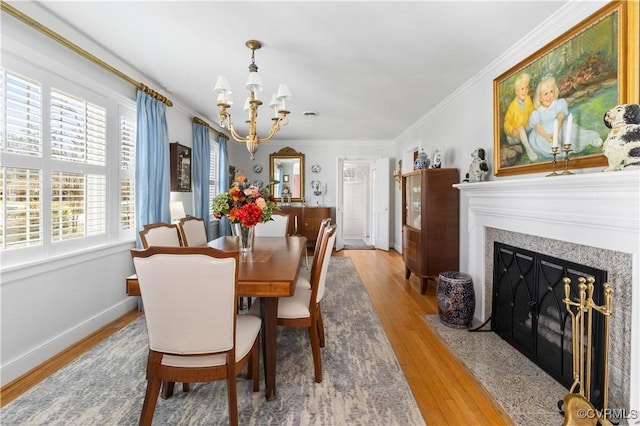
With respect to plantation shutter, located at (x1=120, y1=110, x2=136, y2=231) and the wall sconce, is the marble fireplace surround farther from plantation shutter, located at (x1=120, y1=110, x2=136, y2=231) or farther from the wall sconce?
the wall sconce

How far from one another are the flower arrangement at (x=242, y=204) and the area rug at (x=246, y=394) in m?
1.10

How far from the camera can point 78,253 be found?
251 cm

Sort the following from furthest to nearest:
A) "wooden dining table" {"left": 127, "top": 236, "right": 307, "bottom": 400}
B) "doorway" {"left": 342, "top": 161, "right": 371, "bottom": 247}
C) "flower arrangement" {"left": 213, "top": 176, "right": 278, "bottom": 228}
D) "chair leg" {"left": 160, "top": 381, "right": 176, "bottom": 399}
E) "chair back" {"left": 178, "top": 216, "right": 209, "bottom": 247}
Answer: "doorway" {"left": 342, "top": 161, "right": 371, "bottom": 247}
"chair back" {"left": 178, "top": 216, "right": 209, "bottom": 247}
"flower arrangement" {"left": 213, "top": 176, "right": 278, "bottom": 228}
"chair leg" {"left": 160, "top": 381, "right": 176, "bottom": 399}
"wooden dining table" {"left": 127, "top": 236, "right": 307, "bottom": 400}

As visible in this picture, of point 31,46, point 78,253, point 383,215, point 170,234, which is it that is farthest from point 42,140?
point 383,215

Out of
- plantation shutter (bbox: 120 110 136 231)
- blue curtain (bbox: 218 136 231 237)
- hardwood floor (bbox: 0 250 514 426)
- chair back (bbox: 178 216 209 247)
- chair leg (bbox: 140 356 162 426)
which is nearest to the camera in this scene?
chair leg (bbox: 140 356 162 426)

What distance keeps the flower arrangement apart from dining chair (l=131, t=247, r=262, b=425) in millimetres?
947

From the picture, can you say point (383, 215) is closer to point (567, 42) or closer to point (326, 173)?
point (326, 173)

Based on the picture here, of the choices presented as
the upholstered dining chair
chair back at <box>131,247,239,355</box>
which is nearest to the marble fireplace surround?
the upholstered dining chair

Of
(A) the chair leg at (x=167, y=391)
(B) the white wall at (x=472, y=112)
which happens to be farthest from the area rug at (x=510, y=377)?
(A) the chair leg at (x=167, y=391)

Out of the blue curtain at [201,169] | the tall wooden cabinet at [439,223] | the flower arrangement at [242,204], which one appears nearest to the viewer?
the flower arrangement at [242,204]

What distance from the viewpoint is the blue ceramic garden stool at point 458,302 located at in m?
2.81

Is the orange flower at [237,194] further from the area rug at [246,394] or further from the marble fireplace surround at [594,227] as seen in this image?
the marble fireplace surround at [594,227]

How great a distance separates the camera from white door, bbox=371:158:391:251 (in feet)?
22.0

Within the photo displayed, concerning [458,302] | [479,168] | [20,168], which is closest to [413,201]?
[479,168]
